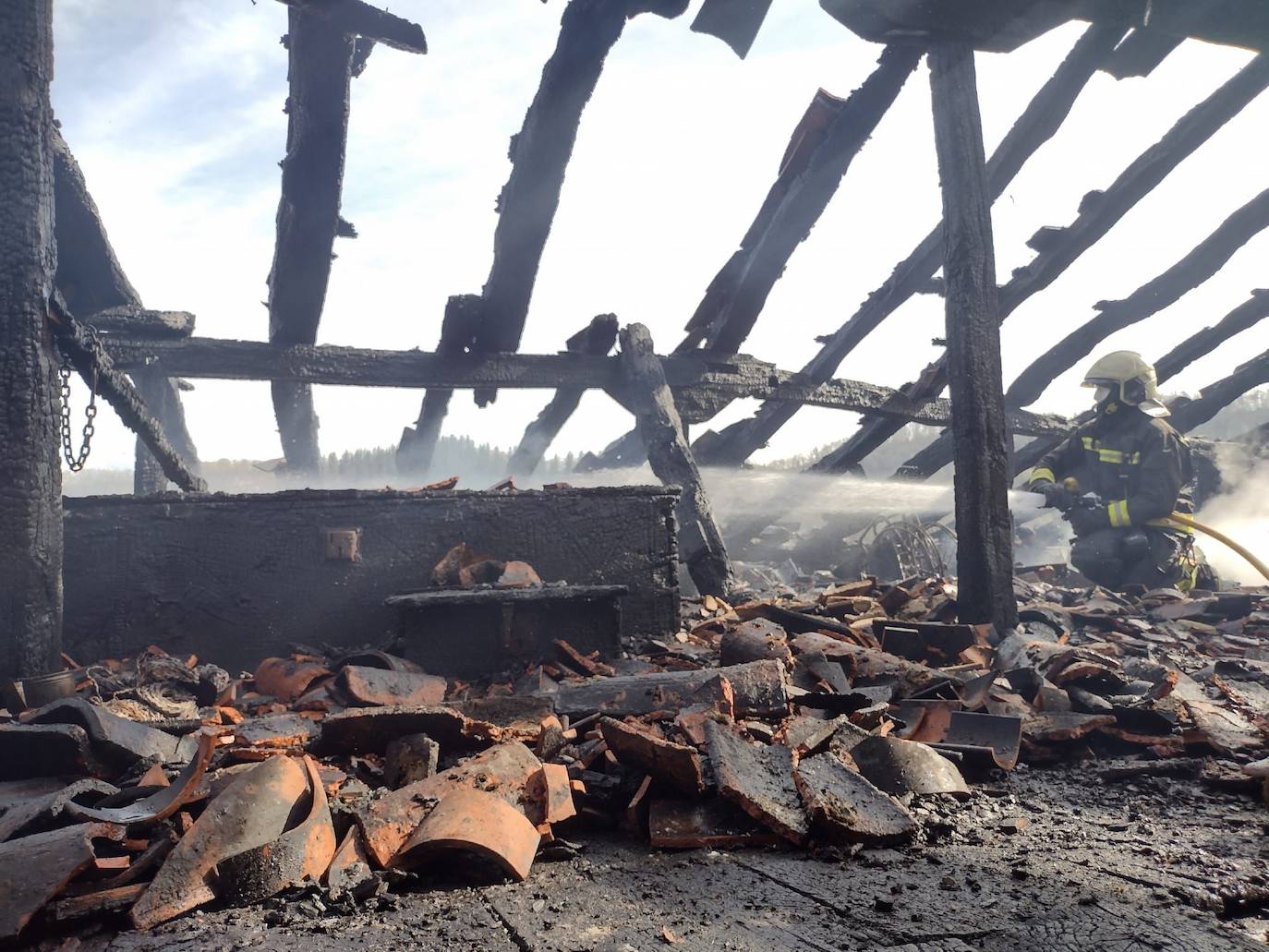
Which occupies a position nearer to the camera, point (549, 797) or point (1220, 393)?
point (549, 797)

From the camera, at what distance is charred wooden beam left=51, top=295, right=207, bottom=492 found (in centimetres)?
401

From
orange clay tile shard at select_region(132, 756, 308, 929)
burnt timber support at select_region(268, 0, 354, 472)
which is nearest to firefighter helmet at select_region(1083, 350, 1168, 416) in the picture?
burnt timber support at select_region(268, 0, 354, 472)

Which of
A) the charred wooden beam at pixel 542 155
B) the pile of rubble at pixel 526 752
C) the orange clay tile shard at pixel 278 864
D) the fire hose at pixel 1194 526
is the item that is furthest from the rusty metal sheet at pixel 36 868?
the fire hose at pixel 1194 526

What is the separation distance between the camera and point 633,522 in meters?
4.99

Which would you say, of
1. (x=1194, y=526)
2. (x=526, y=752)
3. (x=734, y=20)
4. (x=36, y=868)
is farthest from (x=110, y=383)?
(x=1194, y=526)

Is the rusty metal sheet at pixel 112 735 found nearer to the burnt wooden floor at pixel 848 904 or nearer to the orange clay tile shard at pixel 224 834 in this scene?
the orange clay tile shard at pixel 224 834

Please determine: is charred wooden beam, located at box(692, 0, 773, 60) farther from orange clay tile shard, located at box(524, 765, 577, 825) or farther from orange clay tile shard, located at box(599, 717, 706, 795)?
orange clay tile shard, located at box(524, 765, 577, 825)

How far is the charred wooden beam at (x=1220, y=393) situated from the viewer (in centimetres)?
1017

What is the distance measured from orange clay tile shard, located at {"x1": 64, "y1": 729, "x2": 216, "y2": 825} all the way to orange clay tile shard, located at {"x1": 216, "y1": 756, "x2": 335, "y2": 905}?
394 mm

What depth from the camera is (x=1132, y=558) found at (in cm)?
788

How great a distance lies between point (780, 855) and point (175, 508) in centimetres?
368

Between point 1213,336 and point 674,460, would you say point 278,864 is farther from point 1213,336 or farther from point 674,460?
point 1213,336

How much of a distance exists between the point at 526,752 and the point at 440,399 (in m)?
6.57

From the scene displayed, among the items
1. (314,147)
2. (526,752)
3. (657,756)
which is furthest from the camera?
(314,147)
